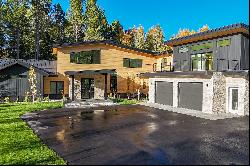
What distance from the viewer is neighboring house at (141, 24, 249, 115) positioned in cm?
2112

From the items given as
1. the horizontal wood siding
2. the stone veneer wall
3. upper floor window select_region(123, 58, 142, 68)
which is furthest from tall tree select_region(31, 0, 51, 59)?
the stone veneer wall

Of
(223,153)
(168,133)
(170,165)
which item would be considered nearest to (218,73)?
(168,133)

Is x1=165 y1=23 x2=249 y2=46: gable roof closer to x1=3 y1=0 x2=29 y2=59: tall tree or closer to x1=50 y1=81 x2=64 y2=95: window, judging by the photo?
x1=50 y1=81 x2=64 y2=95: window

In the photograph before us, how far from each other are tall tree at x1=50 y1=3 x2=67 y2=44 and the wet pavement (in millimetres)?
48178

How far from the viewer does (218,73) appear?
70.9 feet

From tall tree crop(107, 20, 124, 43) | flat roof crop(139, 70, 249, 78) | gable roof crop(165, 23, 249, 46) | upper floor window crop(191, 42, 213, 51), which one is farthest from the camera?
tall tree crop(107, 20, 124, 43)

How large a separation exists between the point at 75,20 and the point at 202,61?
1841 inches

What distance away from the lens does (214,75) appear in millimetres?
21453

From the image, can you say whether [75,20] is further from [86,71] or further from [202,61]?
[202,61]

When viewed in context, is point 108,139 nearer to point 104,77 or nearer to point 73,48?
point 104,77

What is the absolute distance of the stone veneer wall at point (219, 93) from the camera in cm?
2150

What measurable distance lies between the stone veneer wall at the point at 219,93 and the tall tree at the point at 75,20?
49419 mm

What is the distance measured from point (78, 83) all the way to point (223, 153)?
23.7 meters

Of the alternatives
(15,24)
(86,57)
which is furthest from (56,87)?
(15,24)
